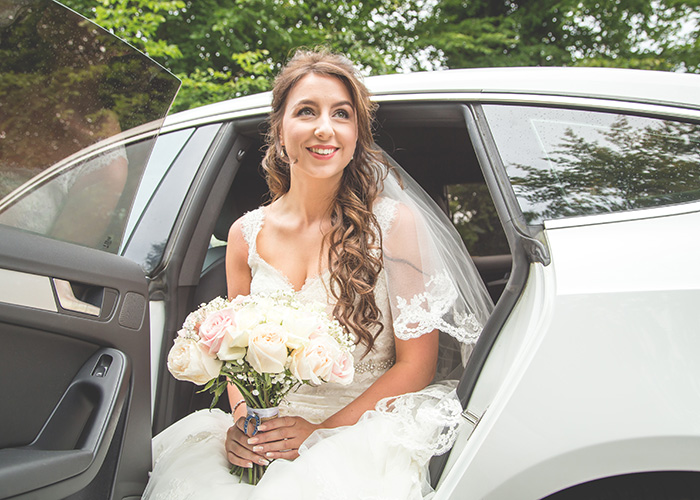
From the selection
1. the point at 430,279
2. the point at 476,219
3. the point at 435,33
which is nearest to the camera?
the point at 430,279

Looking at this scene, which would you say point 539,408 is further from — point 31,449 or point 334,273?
point 31,449

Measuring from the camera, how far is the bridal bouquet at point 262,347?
124 cm

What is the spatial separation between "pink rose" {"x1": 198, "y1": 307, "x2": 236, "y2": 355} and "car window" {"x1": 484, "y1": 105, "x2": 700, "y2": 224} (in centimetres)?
79

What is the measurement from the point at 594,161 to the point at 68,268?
129 centimetres

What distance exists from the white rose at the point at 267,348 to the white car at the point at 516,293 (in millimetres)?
308

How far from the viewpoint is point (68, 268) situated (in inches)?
45.9

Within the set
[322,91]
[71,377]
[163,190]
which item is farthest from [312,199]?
[71,377]

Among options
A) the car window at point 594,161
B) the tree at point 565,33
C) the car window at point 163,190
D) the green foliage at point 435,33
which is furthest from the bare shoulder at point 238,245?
the tree at point 565,33

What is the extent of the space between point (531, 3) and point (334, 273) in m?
7.27

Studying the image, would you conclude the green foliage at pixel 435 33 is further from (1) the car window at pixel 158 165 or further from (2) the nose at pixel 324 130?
(2) the nose at pixel 324 130

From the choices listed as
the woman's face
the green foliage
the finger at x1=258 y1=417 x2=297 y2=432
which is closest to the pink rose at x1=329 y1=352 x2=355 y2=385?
the finger at x1=258 y1=417 x2=297 y2=432

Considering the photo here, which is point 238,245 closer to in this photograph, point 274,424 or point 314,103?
point 314,103

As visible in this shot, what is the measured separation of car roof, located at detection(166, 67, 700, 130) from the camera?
1.29 meters

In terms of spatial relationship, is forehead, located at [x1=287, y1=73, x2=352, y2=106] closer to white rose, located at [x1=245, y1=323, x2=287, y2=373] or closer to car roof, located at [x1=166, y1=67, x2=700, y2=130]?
car roof, located at [x1=166, y1=67, x2=700, y2=130]
